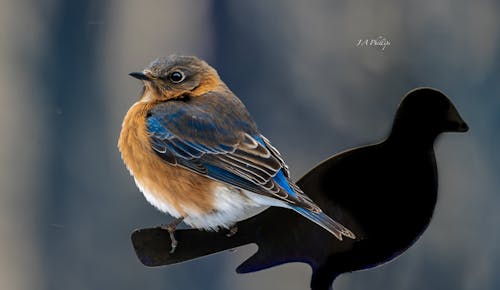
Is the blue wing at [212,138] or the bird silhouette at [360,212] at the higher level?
the blue wing at [212,138]

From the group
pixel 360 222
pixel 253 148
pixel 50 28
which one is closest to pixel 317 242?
pixel 360 222

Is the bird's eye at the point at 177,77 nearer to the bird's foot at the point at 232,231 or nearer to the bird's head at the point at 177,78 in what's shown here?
the bird's head at the point at 177,78

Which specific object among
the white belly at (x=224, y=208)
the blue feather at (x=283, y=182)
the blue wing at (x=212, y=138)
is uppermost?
the blue wing at (x=212, y=138)

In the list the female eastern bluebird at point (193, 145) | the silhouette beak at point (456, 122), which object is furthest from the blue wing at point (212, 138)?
the silhouette beak at point (456, 122)

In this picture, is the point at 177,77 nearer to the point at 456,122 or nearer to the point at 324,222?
the point at 324,222

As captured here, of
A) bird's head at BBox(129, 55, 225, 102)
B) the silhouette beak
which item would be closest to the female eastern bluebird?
bird's head at BBox(129, 55, 225, 102)
